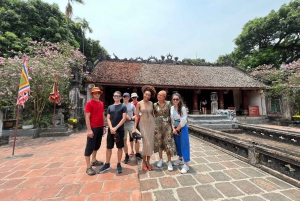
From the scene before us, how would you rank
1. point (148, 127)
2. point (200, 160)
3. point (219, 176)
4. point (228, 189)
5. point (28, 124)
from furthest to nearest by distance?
point (28, 124)
point (200, 160)
point (148, 127)
point (219, 176)
point (228, 189)

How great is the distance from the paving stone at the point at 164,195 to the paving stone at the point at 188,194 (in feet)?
0.37

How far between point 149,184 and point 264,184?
1948 millimetres

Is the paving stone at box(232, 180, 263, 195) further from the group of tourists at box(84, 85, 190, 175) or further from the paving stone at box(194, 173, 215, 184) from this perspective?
the group of tourists at box(84, 85, 190, 175)

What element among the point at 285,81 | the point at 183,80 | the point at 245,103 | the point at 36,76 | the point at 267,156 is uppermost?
the point at 183,80

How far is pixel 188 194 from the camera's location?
6.78 ft

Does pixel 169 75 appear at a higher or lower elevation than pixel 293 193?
higher

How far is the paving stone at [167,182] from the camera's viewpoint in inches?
90.0

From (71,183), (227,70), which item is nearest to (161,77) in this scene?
(227,70)

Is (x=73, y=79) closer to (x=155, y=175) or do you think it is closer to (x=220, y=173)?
(x=155, y=175)

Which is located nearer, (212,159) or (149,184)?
(149,184)

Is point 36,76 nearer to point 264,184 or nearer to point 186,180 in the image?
point 186,180

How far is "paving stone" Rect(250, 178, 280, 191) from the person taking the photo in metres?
2.20

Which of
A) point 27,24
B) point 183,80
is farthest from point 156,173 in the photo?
point 27,24

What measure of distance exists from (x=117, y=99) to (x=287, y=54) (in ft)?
92.4
